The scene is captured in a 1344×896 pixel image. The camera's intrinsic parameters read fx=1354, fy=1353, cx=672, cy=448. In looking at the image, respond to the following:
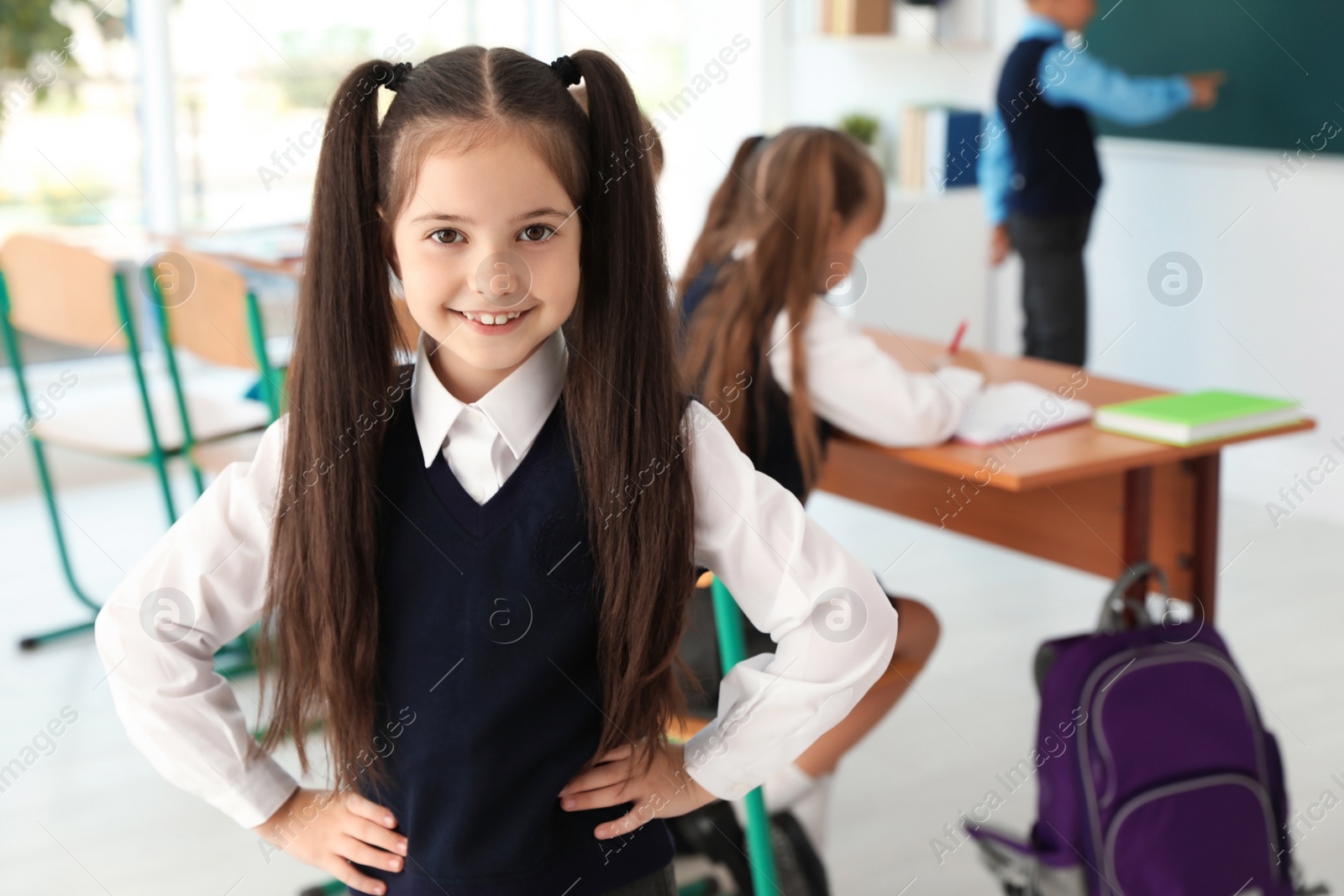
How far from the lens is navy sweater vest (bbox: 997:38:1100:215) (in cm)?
386

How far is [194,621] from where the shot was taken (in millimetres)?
993

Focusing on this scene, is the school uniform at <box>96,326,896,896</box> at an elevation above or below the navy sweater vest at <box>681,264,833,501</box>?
above

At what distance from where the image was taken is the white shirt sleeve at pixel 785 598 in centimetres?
100

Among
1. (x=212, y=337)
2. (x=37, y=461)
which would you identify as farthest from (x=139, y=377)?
(x=37, y=461)

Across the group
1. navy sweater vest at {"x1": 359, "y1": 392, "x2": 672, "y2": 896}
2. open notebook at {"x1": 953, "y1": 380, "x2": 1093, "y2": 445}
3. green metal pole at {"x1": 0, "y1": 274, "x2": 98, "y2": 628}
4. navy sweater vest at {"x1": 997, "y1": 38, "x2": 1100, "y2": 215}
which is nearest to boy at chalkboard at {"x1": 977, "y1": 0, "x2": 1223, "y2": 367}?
navy sweater vest at {"x1": 997, "y1": 38, "x2": 1100, "y2": 215}

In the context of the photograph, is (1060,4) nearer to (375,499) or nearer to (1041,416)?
(1041,416)

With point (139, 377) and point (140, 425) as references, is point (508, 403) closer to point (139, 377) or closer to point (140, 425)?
point (139, 377)

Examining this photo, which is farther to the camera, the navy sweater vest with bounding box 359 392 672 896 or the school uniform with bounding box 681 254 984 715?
the school uniform with bounding box 681 254 984 715

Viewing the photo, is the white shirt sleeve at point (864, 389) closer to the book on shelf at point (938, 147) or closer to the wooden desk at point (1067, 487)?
the wooden desk at point (1067, 487)

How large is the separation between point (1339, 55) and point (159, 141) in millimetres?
3736

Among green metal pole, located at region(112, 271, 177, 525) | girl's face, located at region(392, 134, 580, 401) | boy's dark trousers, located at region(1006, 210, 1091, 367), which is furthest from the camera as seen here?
boy's dark trousers, located at region(1006, 210, 1091, 367)

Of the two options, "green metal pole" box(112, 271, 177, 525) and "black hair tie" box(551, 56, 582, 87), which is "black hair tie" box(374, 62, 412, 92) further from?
"green metal pole" box(112, 271, 177, 525)

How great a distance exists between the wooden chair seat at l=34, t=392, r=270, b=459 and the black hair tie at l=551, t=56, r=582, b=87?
2.12 m

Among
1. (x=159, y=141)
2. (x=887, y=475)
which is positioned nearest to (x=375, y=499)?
(x=887, y=475)
